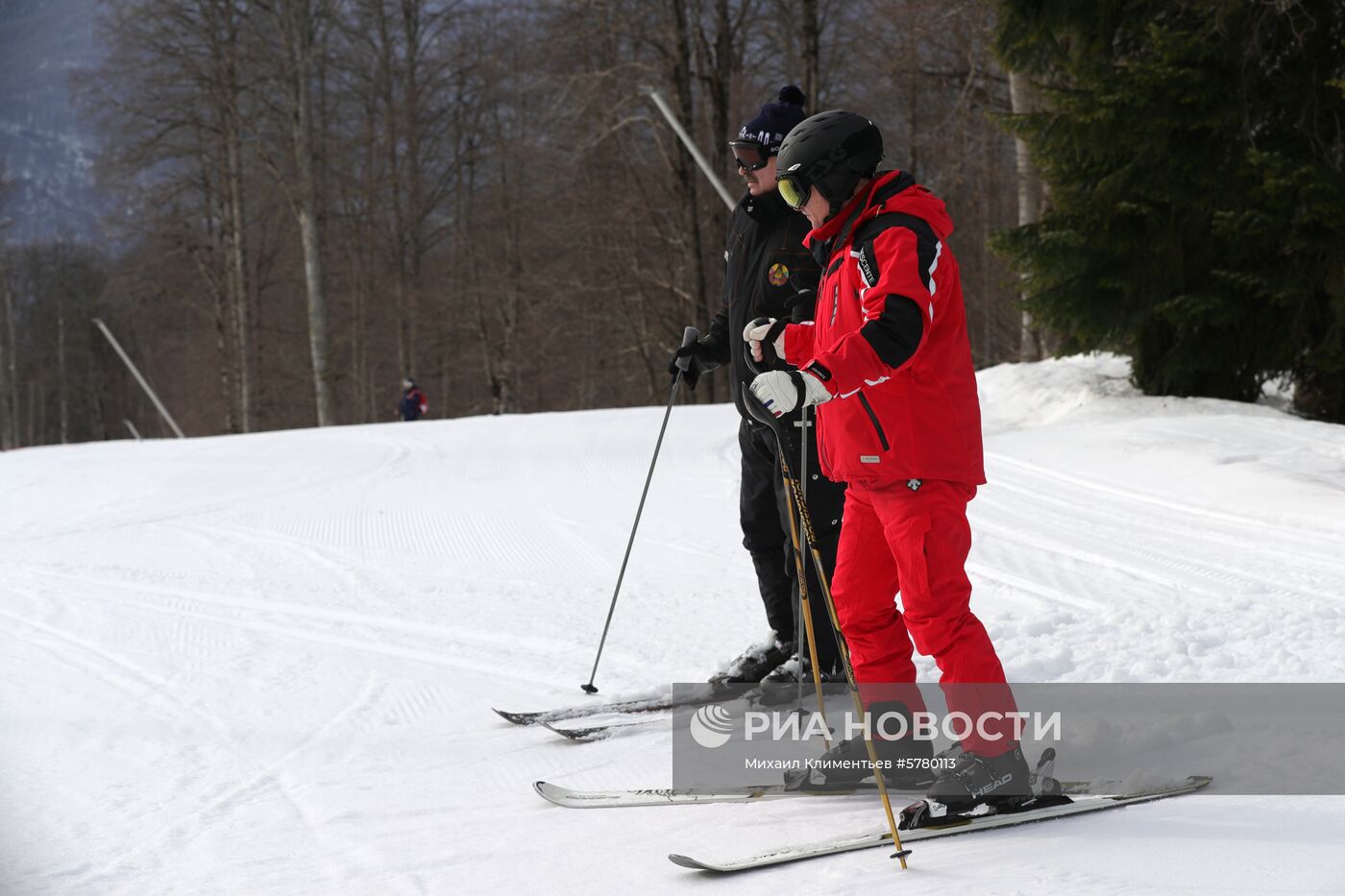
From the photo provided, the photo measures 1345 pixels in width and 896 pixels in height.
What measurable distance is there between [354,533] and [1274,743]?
5.82 metres

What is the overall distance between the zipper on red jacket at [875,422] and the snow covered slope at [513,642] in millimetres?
941

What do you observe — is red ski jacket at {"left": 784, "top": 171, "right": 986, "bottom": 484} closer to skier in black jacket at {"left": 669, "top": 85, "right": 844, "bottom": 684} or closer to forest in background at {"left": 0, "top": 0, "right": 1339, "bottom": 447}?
skier in black jacket at {"left": 669, "top": 85, "right": 844, "bottom": 684}

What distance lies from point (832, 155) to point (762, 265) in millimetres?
887

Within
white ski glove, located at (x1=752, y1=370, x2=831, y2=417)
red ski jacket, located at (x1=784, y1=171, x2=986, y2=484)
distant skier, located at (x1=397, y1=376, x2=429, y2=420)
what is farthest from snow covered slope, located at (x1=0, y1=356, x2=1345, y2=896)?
distant skier, located at (x1=397, y1=376, x2=429, y2=420)

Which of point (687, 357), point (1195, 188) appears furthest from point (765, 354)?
point (1195, 188)

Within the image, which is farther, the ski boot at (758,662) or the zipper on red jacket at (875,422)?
the ski boot at (758,662)

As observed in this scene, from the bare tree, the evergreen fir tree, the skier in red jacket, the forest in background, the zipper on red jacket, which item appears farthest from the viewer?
the bare tree

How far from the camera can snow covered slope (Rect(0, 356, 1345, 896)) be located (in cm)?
258

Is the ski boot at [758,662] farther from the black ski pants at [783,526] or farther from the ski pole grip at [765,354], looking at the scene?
the ski pole grip at [765,354]

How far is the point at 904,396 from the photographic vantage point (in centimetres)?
264

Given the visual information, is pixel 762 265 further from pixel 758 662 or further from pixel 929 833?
pixel 929 833

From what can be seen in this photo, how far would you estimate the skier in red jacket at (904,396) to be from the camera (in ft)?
8.20

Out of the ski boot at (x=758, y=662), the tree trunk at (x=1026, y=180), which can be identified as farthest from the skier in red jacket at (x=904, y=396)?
the tree trunk at (x=1026, y=180)

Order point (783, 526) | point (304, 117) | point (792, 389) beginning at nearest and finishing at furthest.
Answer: point (792, 389) → point (783, 526) → point (304, 117)
